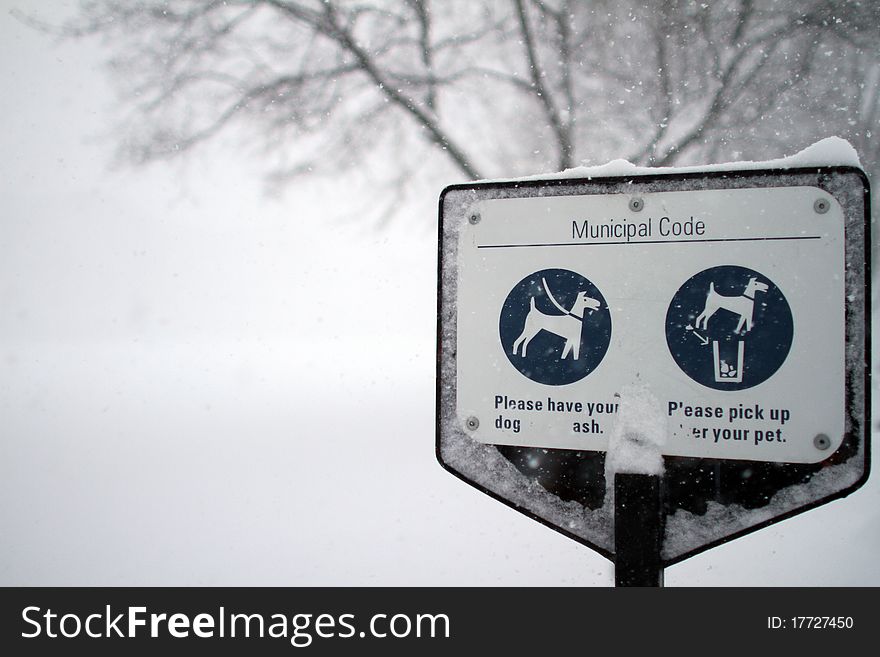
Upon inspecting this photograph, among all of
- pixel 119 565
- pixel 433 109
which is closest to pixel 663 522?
pixel 433 109

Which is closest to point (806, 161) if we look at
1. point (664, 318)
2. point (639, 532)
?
point (664, 318)

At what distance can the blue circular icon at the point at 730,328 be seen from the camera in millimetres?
1091

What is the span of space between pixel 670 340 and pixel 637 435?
0.68 feet

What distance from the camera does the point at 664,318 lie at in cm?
114

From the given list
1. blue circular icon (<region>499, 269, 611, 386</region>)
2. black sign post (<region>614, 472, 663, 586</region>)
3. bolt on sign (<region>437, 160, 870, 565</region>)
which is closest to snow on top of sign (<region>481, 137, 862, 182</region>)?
bolt on sign (<region>437, 160, 870, 565</region>)

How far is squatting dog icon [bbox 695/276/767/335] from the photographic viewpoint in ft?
3.60

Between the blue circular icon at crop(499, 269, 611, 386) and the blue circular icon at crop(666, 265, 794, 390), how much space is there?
0.51 ft

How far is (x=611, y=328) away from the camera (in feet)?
3.83

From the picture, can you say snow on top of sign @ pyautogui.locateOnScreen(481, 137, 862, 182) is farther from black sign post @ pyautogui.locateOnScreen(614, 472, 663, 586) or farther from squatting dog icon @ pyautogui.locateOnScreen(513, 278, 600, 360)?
black sign post @ pyautogui.locateOnScreen(614, 472, 663, 586)

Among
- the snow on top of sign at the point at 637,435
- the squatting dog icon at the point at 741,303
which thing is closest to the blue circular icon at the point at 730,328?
the squatting dog icon at the point at 741,303

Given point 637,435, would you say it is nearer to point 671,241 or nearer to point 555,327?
point 555,327

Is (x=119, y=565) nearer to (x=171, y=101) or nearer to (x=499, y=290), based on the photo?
(x=171, y=101)

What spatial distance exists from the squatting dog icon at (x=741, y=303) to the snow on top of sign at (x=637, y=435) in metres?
0.21

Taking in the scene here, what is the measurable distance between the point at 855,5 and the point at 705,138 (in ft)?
3.08
